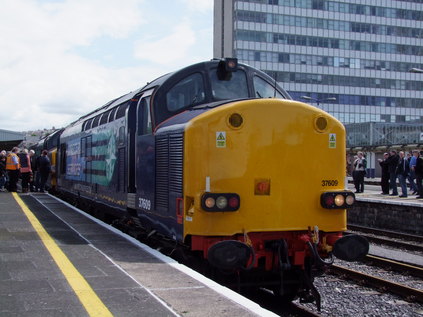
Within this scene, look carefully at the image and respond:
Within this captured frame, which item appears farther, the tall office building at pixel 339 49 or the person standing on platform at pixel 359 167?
the tall office building at pixel 339 49

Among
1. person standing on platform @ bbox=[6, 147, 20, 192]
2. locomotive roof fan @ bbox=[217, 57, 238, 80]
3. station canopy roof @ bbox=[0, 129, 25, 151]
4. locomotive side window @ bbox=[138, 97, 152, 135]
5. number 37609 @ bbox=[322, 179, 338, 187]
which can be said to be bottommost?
number 37609 @ bbox=[322, 179, 338, 187]

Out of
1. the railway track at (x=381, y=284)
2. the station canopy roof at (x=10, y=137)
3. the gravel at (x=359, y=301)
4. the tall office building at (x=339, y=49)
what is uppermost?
the tall office building at (x=339, y=49)

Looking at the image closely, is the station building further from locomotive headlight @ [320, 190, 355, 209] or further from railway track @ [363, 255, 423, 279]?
locomotive headlight @ [320, 190, 355, 209]

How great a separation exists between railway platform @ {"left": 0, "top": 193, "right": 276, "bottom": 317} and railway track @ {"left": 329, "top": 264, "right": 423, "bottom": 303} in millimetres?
3383

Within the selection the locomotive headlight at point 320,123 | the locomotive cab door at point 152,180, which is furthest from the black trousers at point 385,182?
the locomotive headlight at point 320,123

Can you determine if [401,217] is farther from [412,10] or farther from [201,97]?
[412,10]

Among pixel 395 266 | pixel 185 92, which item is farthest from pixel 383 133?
pixel 185 92

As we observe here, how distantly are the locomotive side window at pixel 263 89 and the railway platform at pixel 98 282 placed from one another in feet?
9.12

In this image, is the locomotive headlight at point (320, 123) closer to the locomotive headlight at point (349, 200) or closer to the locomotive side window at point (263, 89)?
the locomotive headlight at point (349, 200)

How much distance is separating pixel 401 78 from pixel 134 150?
81.1m

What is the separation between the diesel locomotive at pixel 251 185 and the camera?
606cm

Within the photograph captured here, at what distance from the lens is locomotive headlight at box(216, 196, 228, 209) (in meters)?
5.95

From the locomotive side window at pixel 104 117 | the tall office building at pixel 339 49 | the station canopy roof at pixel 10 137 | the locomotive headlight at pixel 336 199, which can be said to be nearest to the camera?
the locomotive headlight at pixel 336 199

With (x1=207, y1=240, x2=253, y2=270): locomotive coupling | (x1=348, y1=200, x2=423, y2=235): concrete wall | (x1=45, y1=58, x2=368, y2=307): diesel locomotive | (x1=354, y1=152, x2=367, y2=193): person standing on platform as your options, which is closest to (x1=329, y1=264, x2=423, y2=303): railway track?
(x1=45, y1=58, x2=368, y2=307): diesel locomotive
